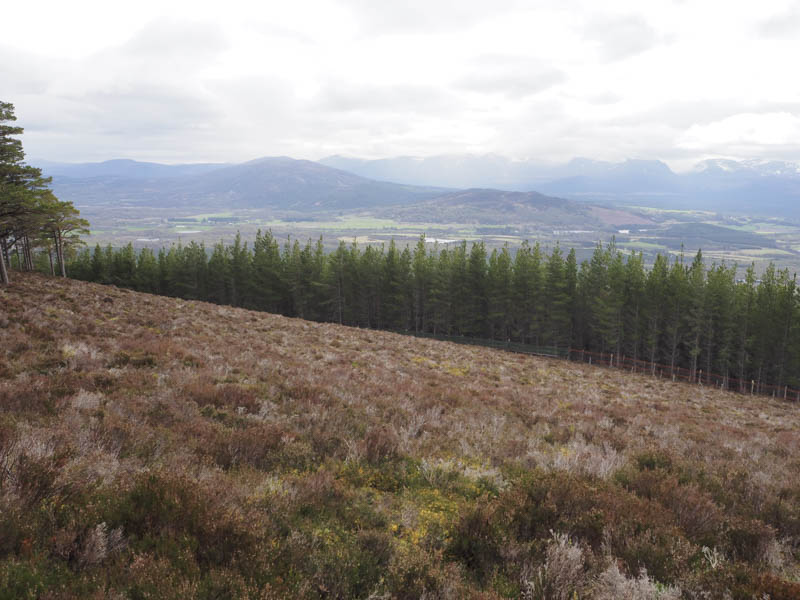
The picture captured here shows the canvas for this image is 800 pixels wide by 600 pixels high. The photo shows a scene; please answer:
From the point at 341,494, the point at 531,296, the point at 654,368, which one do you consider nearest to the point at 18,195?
the point at 341,494

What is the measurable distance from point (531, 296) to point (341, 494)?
5626 centimetres

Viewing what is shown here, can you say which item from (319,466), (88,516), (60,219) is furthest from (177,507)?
(60,219)

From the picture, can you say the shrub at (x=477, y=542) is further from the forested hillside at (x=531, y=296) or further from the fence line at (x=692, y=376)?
the forested hillside at (x=531, y=296)

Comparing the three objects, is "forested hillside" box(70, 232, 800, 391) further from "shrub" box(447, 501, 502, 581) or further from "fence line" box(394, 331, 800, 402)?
"shrub" box(447, 501, 502, 581)

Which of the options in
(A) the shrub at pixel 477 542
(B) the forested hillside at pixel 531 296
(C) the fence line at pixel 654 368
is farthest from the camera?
(B) the forested hillside at pixel 531 296

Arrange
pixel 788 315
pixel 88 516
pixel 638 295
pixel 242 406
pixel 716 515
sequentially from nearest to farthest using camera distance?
pixel 88 516 < pixel 716 515 < pixel 242 406 < pixel 788 315 < pixel 638 295

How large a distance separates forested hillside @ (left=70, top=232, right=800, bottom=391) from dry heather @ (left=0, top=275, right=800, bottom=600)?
4694cm

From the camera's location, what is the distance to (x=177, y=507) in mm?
4020

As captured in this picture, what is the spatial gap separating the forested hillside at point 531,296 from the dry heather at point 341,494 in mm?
46943

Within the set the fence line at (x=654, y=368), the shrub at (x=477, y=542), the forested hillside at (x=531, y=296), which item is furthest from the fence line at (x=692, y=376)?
the shrub at (x=477, y=542)

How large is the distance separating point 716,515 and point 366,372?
33.3 feet

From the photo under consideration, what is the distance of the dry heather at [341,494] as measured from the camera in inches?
140

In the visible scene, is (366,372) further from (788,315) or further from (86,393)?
(788,315)

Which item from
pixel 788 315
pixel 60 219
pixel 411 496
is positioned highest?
pixel 60 219
